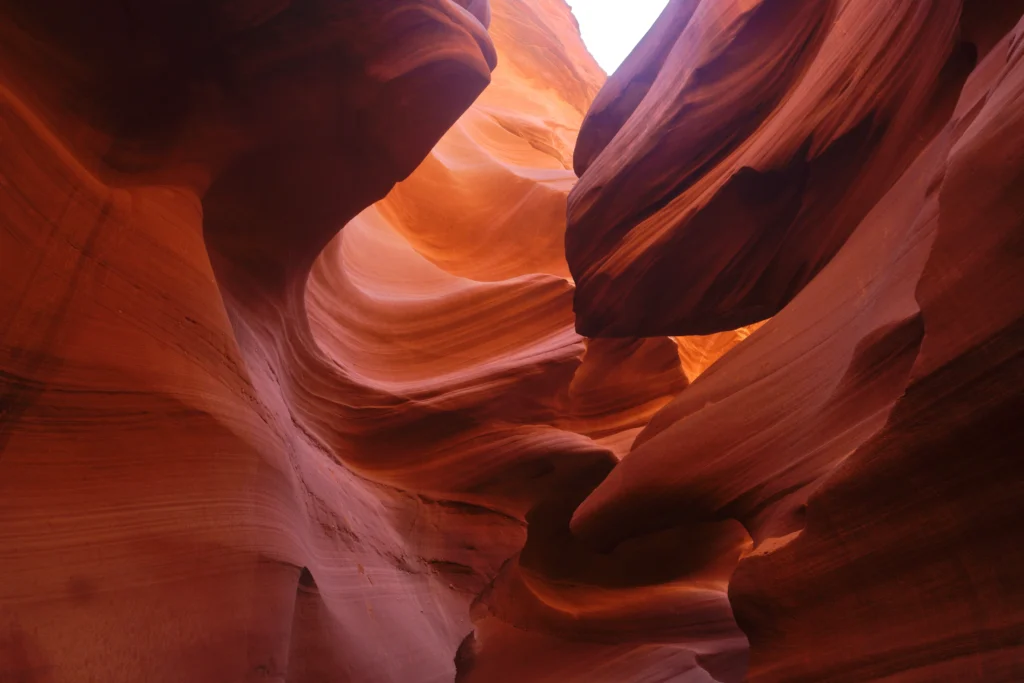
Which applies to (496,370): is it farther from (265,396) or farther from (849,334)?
(849,334)

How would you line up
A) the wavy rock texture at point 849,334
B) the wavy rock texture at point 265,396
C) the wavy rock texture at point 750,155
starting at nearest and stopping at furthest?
the wavy rock texture at point 849,334
the wavy rock texture at point 265,396
the wavy rock texture at point 750,155

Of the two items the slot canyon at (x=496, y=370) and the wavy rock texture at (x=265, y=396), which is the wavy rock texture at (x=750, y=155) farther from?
the wavy rock texture at (x=265, y=396)

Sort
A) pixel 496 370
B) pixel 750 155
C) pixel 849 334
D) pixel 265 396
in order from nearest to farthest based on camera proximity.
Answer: pixel 849 334 < pixel 265 396 < pixel 750 155 < pixel 496 370

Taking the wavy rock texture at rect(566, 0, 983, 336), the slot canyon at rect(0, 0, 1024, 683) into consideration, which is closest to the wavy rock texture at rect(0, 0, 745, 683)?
the slot canyon at rect(0, 0, 1024, 683)

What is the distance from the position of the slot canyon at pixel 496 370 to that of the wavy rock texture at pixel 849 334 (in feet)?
0.04

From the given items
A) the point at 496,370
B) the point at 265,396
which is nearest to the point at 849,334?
the point at 265,396

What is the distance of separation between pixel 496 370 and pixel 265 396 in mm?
2189

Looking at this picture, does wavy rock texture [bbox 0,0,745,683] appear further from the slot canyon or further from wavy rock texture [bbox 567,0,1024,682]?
wavy rock texture [bbox 567,0,1024,682]

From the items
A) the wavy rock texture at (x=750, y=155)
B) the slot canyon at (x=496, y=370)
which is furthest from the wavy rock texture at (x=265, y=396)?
the wavy rock texture at (x=750, y=155)

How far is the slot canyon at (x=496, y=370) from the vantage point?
1855mm

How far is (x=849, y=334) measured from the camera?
2562 millimetres

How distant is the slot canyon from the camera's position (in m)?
1.86

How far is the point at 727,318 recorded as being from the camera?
13.2ft

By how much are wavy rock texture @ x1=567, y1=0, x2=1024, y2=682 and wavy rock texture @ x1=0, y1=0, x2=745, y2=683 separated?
1115 millimetres
